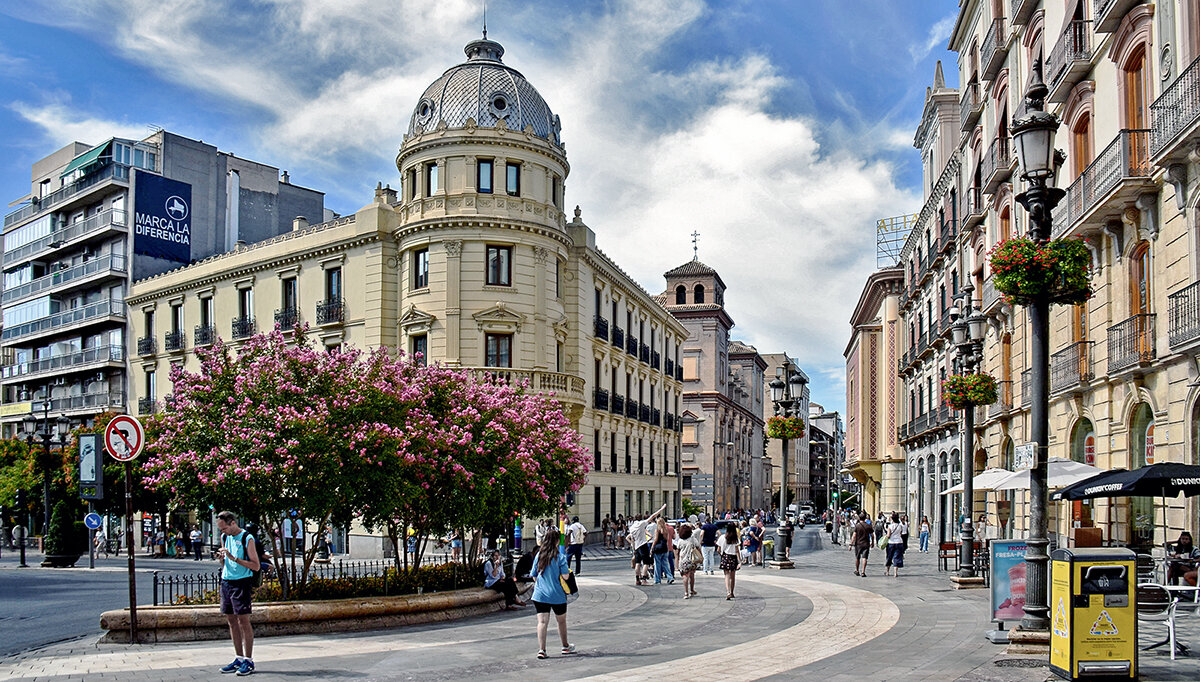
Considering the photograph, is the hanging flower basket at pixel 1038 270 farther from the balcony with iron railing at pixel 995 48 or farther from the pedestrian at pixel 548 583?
the balcony with iron railing at pixel 995 48

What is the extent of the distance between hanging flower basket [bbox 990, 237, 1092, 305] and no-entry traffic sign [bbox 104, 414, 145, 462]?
1052 centimetres

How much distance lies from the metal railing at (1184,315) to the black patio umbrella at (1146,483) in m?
4.06

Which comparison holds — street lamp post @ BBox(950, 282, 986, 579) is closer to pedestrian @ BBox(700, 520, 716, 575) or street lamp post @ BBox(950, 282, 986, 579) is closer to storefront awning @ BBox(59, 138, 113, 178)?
pedestrian @ BBox(700, 520, 716, 575)

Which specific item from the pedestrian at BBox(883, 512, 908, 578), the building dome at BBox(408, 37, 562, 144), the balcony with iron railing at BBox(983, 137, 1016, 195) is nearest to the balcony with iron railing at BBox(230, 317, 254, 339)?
the building dome at BBox(408, 37, 562, 144)

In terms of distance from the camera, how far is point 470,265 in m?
37.6

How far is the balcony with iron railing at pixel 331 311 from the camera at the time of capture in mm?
40750

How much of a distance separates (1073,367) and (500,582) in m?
13.7

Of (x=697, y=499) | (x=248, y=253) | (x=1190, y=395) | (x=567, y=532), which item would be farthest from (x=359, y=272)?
(x=697, y=499)

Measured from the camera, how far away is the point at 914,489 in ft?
173

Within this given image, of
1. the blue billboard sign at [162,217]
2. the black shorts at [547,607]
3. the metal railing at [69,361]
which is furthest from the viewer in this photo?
the blue billboard sign at [162,217]

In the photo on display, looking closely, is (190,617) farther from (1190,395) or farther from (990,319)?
(990,319)

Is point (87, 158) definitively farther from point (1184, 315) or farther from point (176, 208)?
point (1184, 315)

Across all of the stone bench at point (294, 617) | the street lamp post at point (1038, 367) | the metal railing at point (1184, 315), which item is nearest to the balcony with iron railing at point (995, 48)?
the metal railing at point (1184, 315)

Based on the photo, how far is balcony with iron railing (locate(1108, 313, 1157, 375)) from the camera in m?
19.0
